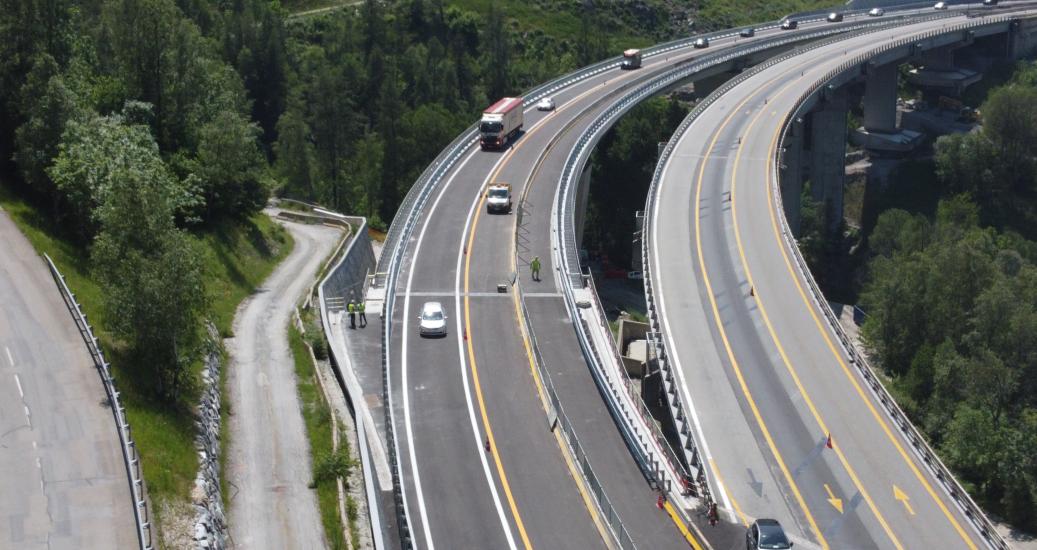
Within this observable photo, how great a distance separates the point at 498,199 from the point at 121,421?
39.6 meters

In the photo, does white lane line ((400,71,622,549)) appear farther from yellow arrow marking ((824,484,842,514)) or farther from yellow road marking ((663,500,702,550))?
yellow arrow marking ((824,484,842,514))

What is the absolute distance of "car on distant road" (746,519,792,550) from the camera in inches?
1485

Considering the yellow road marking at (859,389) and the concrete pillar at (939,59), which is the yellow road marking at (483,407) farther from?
the concrete pillar at (939,59)

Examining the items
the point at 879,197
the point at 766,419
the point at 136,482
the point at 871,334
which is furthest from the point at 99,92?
the point at 879,197

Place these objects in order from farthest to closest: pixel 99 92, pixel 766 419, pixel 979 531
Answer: pixel 99 92
pixel 766 419
pixel 979 531

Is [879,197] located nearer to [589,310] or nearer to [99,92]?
[589,310]

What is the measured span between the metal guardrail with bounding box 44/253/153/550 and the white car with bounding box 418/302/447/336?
15.8 metres

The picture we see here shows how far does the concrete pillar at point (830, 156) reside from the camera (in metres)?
124

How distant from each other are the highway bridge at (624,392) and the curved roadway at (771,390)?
4.5 inches

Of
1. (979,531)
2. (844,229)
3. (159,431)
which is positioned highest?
(159,431)

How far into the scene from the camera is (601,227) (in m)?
132

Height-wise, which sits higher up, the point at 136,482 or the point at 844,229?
the point at 136,482

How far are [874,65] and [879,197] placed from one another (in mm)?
15503

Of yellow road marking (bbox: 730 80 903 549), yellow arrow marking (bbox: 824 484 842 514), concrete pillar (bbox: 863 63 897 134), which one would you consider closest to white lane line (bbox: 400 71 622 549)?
yellow arrow marking (bbox: 824 484 842 514)
